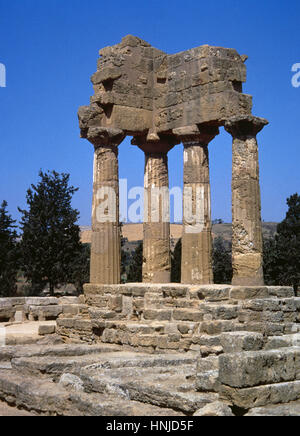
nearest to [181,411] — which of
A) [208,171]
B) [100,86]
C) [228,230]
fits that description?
[208,171]

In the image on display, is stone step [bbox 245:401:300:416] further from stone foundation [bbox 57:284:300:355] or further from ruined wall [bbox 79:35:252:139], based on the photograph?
ruined wall [bbox 79:35:252:139]

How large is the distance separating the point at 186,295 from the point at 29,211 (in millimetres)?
21269

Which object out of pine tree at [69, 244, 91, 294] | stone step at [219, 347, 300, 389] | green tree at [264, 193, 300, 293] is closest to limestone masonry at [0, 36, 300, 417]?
stone step at [219, 347, 300, 389]

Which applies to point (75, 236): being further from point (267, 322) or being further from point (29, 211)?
point (267, 322)

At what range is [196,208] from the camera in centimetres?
1831

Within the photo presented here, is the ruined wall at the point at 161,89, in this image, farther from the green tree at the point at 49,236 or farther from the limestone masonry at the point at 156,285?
the green tree at the point at 49,236

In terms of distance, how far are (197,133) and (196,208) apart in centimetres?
226

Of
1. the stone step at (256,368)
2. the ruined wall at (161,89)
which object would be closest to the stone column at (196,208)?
the ruined wall at (161,89)

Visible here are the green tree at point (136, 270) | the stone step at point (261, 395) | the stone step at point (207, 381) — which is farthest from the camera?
the green tree at point (136, 270)

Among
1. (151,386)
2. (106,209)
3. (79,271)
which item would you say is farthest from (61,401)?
(79,271)

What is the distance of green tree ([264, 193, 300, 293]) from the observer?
32500 mm

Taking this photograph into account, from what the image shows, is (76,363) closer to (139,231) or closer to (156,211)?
(156,211)

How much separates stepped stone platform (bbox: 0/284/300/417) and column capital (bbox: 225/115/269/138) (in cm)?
449

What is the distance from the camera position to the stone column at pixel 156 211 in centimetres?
1988
